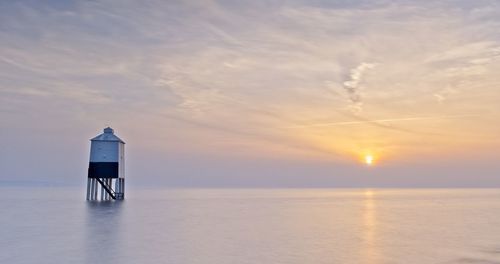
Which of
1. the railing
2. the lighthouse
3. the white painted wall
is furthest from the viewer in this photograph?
the railing

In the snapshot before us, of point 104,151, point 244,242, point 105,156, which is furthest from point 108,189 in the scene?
point 244,242

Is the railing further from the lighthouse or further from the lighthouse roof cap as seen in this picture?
the lighthouse roof cap

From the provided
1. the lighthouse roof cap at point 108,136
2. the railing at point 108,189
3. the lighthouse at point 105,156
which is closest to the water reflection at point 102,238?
the lighthouse at point 105,156

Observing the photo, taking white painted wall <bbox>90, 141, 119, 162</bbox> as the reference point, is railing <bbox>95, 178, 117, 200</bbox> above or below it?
below

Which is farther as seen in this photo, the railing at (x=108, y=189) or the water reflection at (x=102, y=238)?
the railing at (x=108, y=189)

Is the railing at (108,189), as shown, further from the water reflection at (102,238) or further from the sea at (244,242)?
the sea at (244,242)

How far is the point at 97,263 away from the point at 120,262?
1.20 meters

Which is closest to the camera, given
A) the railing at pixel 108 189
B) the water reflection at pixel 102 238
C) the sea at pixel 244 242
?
the sea at pixel 244 242

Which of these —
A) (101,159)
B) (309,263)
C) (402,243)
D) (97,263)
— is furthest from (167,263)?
(101,159)

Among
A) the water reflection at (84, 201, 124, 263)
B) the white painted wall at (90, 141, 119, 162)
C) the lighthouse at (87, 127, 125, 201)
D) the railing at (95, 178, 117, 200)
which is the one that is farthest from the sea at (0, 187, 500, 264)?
the railing at (95, 178, 117, 200)

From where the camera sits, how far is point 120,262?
27406mm

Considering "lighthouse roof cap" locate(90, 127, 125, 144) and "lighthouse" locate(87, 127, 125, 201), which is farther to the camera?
"lighthouse roof cap" locate(90, 127, 125, 144)

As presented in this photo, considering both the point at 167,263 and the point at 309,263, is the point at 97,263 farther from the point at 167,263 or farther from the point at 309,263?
the point at 309,263

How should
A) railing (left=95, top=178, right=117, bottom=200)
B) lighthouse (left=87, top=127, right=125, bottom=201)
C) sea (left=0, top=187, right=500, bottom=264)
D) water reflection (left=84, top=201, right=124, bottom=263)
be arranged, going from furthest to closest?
railing (left=95, top=178, right=117, bottom=200), lighthouse (left=87, top=127, right=125, bottom=201), water reflection (left=84, top=201, right=124, bottom=263), sea (left=0, top=187, right=500, bottom=264)
